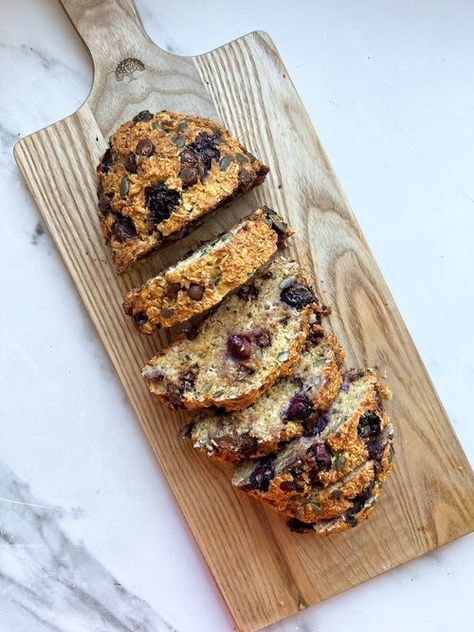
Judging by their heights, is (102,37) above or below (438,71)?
above

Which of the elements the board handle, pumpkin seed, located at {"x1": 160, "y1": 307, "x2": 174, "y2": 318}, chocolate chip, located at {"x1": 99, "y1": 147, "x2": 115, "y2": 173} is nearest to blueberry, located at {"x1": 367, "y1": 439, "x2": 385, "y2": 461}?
pumpkin seed, located at {"x1": 160, "y1": 307, "x2": 174, "y2": 318}

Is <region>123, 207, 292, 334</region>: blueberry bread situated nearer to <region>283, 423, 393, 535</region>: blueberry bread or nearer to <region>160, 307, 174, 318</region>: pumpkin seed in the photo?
<region>160, 307, 174, 318</region>: pumpkin seed

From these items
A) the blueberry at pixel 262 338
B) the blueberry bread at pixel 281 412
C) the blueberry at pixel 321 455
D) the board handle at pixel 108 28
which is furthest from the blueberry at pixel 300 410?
the board handle at pixel 108 28

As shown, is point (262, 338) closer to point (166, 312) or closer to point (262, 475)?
point (166, 312)

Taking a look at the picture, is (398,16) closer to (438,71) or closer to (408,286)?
(438,71)

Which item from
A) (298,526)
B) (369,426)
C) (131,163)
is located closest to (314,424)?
(369,426)

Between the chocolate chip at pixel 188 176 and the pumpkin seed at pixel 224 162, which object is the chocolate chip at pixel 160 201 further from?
the pumpkin seed at pixel 224 162

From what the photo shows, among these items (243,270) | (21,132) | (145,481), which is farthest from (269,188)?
(145,481)
